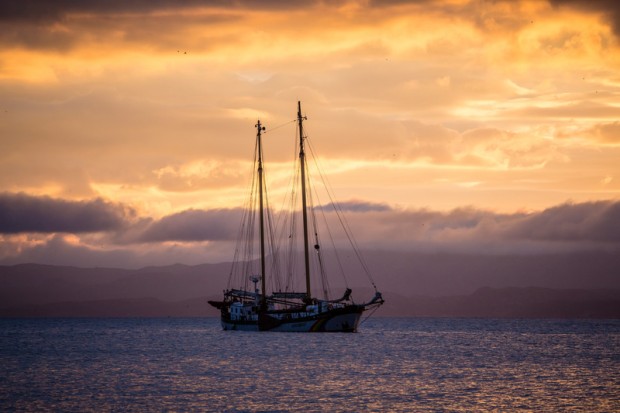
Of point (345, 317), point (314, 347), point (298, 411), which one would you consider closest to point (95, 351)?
point (314, 347)

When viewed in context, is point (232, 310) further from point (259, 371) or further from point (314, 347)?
point (259, 371)

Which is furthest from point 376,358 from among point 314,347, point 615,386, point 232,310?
point 232,310

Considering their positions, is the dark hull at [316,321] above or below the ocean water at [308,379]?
above

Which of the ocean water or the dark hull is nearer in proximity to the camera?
the ocean water

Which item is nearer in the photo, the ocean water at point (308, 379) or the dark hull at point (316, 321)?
the ocean water at point (308, 379)

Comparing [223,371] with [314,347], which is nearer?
[223,371]

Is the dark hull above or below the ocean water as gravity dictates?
above

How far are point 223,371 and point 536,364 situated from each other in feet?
123

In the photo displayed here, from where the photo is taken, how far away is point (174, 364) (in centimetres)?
9431

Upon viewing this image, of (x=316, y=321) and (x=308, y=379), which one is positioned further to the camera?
(x=316, y=321)

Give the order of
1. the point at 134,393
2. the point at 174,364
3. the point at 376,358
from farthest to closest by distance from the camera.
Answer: the point at 376,358 < the point at 174,364 < the point at 134,393

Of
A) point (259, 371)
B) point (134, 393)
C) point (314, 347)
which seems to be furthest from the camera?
point (314, 347)

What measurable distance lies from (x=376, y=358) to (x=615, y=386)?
112ft

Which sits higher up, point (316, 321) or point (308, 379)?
point (316, 321)
